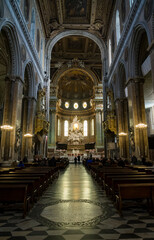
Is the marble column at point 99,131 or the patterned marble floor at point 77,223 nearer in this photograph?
the patterned marble floor at point 77,223

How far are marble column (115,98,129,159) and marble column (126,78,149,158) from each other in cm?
377

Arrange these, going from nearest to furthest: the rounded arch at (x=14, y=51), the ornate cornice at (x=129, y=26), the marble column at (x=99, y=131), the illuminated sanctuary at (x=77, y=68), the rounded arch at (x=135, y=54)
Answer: the ornate cornice at (x=129, y=26), the illuminated sanctuary at (x=77, y=68), the rounded arch at (x=14, y=51), the rounded arch at (x=135, y=54), the marble column at (x=99, y=131)

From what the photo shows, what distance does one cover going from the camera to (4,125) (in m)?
11.9

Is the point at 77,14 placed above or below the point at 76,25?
above

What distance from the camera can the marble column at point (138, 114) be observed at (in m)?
11.9

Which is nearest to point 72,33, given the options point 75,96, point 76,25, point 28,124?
point 76,25

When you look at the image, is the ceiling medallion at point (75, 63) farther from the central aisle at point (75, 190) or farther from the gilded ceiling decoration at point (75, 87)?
the central aisle at point (75, 190)

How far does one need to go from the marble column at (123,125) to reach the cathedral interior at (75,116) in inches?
3.8

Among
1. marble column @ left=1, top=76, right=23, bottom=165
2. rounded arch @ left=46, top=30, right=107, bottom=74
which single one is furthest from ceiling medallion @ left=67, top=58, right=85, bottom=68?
marble column @ left=1, top=76, right=23, bottom=165

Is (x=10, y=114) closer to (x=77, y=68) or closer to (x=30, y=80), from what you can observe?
(x=30, y=80)

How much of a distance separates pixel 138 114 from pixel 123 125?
4.58m

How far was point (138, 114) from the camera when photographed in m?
12.6

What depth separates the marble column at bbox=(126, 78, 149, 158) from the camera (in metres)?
11.9

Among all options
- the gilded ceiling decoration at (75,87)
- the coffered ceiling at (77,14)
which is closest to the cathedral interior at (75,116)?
the coffered ceiling at (77,14)
